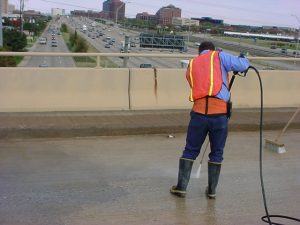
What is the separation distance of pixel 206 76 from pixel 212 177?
3.59 ft

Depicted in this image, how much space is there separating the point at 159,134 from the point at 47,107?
6.78 ft

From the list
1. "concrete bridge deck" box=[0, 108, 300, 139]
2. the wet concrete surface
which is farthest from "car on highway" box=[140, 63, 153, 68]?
the wet concrete surface

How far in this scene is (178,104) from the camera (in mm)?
10148

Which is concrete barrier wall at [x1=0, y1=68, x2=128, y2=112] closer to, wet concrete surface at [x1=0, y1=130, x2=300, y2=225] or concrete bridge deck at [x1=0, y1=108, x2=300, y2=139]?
concrete bridge deck at [x1=0, y1=108, x2=300, y2=139]

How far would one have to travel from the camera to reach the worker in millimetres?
5332

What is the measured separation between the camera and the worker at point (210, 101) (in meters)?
5.33

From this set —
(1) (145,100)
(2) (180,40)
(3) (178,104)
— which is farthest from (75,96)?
(2) (180,40)

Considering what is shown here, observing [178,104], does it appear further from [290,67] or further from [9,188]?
[9,188]

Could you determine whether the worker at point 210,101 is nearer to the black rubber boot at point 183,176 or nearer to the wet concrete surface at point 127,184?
the black rubber boot at point 183,176

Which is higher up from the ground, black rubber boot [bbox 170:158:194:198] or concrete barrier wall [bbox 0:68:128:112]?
concrete barrier wall [bbox 0:68:128:112]

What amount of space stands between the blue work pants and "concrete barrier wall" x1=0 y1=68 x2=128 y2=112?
4.21 meters

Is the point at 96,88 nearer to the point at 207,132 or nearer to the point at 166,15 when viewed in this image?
the point at 207,132

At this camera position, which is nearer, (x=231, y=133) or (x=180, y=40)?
(x=231, y=133)

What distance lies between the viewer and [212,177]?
18.5 ft
